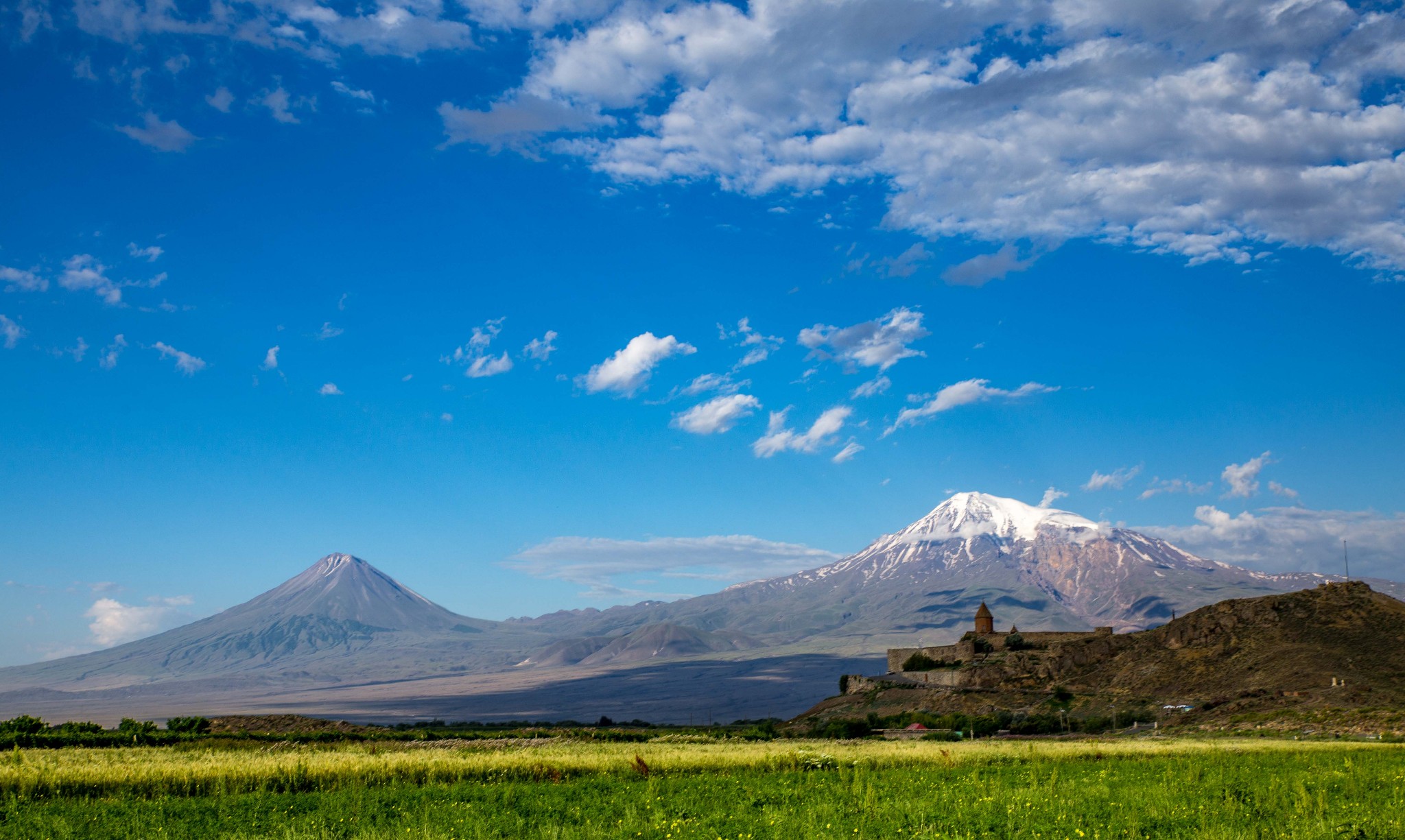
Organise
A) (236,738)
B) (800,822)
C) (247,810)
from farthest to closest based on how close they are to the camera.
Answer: (236,738)
(247,810)
(800,822)

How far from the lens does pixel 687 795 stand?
2153cm

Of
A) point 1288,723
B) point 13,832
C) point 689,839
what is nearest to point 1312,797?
point 689,839

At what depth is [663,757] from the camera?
103 ft

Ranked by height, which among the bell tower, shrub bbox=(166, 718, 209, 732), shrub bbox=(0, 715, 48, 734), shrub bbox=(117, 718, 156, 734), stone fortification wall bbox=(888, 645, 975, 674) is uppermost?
shrub bbox=(0, 715, 48, 734)

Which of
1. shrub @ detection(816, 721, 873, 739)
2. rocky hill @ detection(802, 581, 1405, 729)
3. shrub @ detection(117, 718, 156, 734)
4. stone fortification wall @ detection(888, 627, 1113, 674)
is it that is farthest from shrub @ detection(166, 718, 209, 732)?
stone fortification wall @ detection(888, 627, 1113, 674)

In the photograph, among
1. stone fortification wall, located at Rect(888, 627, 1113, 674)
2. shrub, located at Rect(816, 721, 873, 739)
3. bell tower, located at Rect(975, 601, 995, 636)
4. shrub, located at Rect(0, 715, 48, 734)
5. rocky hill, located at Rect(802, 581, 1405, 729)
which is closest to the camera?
shrub, located at Rect(0, 715, 48, 734)

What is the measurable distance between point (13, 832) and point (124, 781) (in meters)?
6.71

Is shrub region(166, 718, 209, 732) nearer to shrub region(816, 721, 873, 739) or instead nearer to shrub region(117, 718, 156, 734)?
shrub region(117, 718, 156, 734)

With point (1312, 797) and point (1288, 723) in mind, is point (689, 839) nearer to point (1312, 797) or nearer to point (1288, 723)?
point (1312, 797)

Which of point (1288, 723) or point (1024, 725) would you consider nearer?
point (1288, 723)

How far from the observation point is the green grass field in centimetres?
1616

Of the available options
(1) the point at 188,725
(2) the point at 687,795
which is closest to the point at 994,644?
(1) the point at 188,725

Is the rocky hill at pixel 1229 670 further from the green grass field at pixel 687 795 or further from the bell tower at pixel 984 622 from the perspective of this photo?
the green grass field at pixel 687 795

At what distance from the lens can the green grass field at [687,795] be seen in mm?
16156
